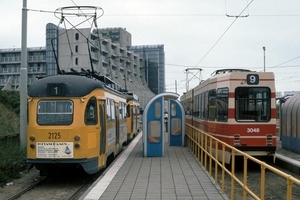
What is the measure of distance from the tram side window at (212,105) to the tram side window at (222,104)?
361 millimetres

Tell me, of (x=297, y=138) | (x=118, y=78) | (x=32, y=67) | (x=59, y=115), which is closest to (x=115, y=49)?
(x=118, y=78)

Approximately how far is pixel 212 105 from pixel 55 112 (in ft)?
20.5

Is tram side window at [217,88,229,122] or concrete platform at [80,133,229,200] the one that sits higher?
tram side window at [217,88,229,122]

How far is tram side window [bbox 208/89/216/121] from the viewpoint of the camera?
14712mm

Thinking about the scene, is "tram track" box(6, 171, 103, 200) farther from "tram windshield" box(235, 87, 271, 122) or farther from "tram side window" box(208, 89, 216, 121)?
"tram windshield" box(235, 87, 271, 122)

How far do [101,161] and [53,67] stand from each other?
64.7 metres

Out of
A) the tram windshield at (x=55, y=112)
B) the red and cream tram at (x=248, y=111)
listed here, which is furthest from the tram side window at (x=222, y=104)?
the tram windshield at (x=55, y=112)

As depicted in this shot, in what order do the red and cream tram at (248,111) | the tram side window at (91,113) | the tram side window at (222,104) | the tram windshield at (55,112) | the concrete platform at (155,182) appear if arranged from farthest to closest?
the tram side window at (222,104)
the red and cream tram at (248,111)
the tram side window at (91,113)
the tram windshield at (55,112)
the concrete platform at (155,182)

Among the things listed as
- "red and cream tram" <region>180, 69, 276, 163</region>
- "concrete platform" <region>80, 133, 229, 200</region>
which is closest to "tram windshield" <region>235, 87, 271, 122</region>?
"red and cream tram" <region>180, 69, 276, 163</region>

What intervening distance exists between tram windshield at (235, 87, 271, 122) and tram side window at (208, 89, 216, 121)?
3.52 ft

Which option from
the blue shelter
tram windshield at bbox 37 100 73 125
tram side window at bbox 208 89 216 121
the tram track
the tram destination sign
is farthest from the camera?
the blue shelter

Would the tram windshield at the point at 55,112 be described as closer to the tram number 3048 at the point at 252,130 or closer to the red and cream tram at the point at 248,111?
the red and cream tram at the point at 248,111

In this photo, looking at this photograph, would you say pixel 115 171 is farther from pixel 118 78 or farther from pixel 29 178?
pixel 118 78

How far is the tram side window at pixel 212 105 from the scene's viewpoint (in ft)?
48.3
